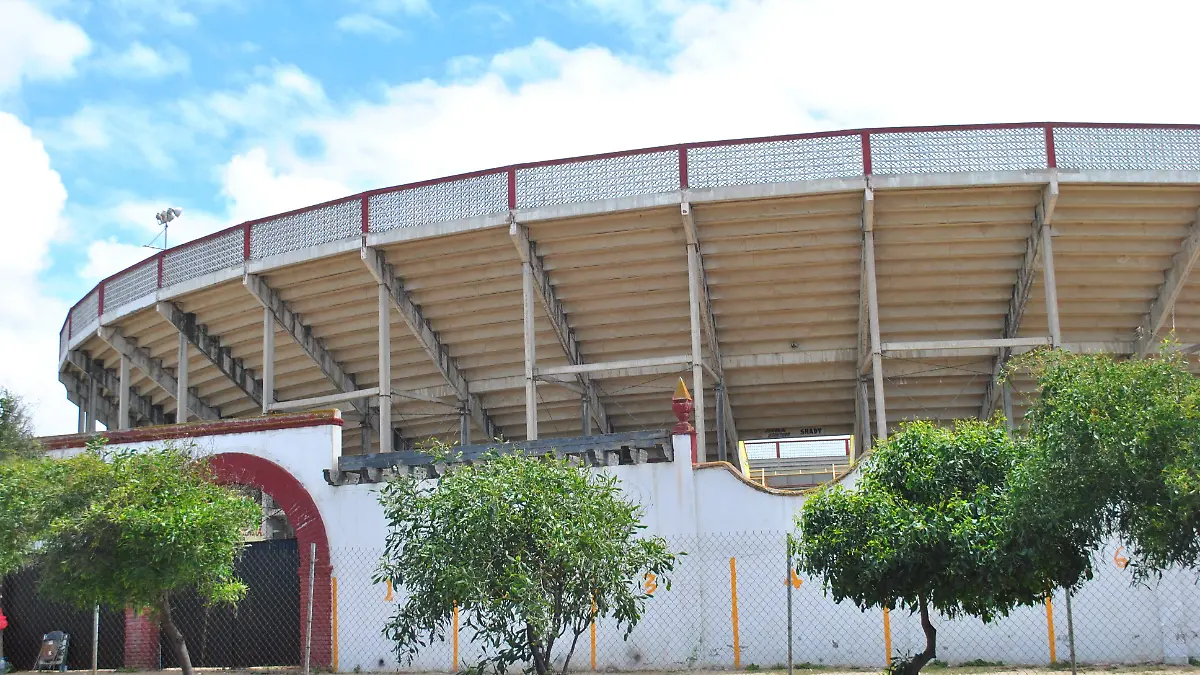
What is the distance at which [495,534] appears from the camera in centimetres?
905

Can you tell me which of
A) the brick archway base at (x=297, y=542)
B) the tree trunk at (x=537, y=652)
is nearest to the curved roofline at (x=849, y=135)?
the brick archway base at (x=297, y=542)

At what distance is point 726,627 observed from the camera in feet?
46.0

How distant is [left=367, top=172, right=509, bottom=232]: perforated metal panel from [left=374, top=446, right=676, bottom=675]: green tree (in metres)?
12.6

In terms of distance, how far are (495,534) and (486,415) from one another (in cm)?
1850

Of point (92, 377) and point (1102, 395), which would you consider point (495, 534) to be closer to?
point (1102, 395)

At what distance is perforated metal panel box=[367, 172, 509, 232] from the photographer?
21.5 meters

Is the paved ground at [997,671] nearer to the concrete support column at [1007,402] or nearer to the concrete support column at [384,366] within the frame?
the concrete support column at [384,366]

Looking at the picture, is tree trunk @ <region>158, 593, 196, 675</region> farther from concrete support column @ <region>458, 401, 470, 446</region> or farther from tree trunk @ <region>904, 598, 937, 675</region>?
concrete support column @ <region>458, 401, 470, 446</region>

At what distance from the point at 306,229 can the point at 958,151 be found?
1290 cm

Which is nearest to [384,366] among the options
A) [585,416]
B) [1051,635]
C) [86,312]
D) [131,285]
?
[585,416]

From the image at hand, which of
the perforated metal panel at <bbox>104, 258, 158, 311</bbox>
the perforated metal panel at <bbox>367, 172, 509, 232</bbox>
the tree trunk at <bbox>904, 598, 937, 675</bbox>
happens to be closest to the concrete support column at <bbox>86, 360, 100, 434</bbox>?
the perforated metal panel at <bbox>104, 258, 158, 311</bbox>

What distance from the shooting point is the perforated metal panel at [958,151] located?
20.1 meters

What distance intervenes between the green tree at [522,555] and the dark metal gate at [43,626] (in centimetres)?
915

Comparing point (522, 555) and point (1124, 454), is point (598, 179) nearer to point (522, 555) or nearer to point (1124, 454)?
point (522, 555)
